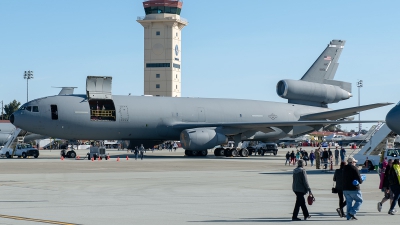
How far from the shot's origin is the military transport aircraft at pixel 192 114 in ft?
173

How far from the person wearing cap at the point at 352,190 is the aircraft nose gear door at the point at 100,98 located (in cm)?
3816

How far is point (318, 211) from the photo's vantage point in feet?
59.5

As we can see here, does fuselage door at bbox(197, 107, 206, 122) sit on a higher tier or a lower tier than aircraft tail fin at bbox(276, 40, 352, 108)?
lower

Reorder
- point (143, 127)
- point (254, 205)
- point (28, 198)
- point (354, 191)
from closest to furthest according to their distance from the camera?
point (354, 191)
point (254, 205)
point (28, 198)
point (143, 127)

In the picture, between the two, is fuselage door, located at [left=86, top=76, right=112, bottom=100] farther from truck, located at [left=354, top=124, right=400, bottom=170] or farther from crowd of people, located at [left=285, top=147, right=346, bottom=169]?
truck, located at [left=354, top=124, right=400, bottom=170]

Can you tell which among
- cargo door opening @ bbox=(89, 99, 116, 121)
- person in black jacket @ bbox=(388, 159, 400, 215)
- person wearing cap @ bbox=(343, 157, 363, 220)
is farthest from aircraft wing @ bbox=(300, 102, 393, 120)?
person wearing cap @ bbox=(343, 157, 363, 220)

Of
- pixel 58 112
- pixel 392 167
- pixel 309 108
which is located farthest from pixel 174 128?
pixel 392 167

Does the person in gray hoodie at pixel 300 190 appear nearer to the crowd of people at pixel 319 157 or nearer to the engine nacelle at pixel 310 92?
the crowd of people at pixel 319 157

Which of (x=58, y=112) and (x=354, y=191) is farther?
(x=58, y=112)

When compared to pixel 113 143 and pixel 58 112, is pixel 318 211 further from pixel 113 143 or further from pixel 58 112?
pixel 113 143

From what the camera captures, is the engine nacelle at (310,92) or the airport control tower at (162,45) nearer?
the engine nacelle at (310,92)

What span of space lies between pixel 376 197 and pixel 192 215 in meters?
7.65

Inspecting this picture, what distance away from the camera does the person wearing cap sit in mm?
16344

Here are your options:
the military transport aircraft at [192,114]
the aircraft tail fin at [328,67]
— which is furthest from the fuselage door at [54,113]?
the aircraft tail fin at [328,67]
